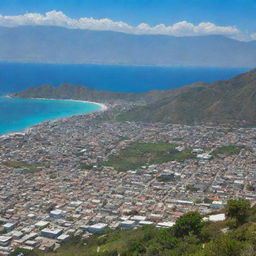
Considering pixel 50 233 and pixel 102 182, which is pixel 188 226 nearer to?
pixel 50 233

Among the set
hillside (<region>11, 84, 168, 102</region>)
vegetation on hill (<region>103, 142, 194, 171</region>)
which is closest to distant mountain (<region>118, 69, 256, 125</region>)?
hillside (<region>11, 84, 168, 102</region>)

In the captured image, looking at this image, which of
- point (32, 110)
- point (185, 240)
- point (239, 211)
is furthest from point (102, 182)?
point (32, 110)

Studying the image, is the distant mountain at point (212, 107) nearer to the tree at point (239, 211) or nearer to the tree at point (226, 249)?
the tree at point (239, 211)

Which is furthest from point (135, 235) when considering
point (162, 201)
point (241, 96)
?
point (241, 96)

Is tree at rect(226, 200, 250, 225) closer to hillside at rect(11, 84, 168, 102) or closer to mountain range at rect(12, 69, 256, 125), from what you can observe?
mountain range at rect(12, 69, 256, 125)

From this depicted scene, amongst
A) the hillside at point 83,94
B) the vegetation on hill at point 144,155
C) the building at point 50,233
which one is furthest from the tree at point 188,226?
the hillside at point 83,94

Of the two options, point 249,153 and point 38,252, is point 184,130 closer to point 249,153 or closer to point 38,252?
point 249,153
